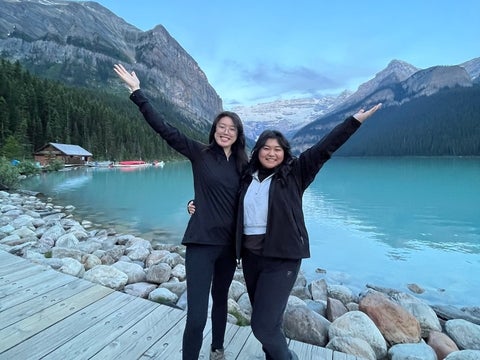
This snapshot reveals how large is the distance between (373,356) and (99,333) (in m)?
2.94

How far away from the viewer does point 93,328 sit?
334cm

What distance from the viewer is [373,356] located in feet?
12.4

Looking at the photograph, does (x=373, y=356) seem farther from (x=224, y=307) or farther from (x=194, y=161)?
(x=194, y=161)

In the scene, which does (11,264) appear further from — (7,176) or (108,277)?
(7,176)

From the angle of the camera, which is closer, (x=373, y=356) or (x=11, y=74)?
(x=373, y=356)

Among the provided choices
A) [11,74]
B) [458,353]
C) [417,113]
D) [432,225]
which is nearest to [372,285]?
[458,353]

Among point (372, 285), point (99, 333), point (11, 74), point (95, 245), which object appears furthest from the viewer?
point (11, 74)

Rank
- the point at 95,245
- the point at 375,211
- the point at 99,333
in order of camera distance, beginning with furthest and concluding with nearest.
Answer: the point at 375,211
the point at 95,245
the point at 99,333

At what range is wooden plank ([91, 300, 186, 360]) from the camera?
9.59ft

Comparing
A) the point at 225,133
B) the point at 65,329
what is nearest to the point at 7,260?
the point at 65,329

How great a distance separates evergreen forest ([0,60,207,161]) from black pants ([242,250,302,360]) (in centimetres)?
4164

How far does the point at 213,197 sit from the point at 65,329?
218 cm

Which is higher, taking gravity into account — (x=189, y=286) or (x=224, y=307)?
(x=189, y=286)

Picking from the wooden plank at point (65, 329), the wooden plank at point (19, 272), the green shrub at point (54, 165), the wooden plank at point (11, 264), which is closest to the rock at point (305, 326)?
the wooden plank at point (65, 329)
